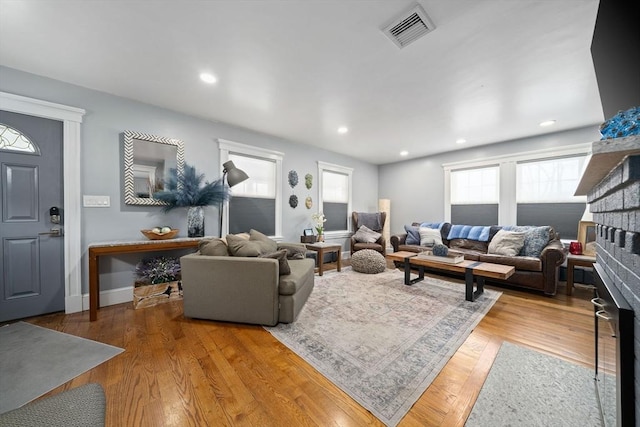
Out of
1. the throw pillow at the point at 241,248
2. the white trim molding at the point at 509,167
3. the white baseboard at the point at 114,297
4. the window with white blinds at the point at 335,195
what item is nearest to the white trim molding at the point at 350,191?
the window with white blinds at the point at 335,195

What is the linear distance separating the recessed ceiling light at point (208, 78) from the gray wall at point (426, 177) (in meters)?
4.75

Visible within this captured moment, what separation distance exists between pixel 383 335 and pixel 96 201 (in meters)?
3.50

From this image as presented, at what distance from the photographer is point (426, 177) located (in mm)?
5496

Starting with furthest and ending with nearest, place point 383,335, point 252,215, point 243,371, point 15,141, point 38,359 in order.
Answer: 1. point 252,215
2. point 15,141
3. point 383,335
4. point 38,359
5. point 243,371

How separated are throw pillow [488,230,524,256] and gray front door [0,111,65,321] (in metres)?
5.87

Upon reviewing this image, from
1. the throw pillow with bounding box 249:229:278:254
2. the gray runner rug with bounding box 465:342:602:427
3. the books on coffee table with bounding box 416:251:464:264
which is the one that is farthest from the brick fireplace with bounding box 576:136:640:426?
the throw pillow with bounding box 249:229:278:254

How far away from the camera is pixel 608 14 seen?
1351mm

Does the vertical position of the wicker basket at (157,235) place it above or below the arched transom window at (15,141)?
below

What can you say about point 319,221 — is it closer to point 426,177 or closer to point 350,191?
point 350,191

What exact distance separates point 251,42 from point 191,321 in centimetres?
270

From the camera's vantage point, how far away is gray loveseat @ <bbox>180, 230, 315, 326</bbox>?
221cm

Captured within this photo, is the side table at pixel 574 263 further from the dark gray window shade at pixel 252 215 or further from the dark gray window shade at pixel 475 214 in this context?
the dark gray window shade at pixel 252 215

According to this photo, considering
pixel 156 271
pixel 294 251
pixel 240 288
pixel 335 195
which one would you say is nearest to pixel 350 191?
pixel 335 195

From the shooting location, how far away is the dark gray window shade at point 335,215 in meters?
5.32
